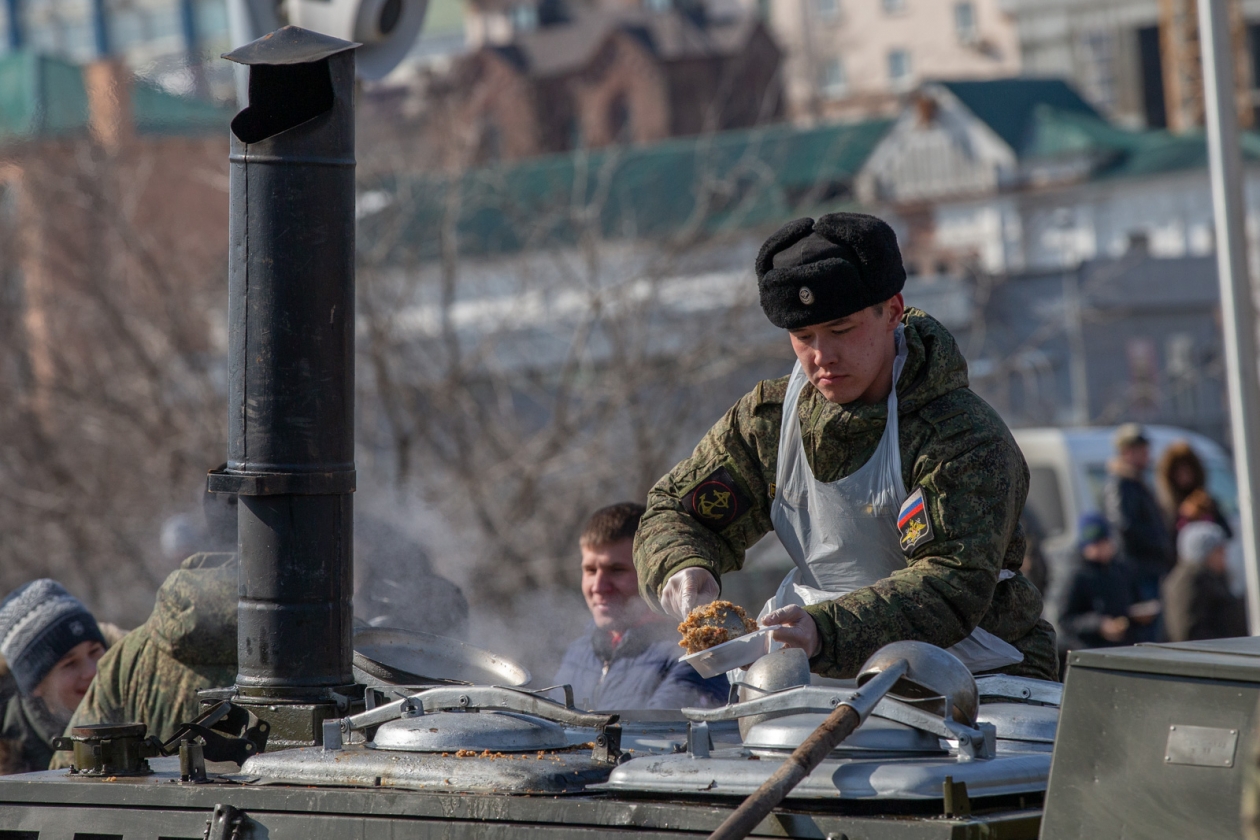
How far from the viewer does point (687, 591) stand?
9.60 feet

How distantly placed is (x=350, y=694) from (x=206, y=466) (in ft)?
31.3

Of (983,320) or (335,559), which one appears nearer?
(335,559)

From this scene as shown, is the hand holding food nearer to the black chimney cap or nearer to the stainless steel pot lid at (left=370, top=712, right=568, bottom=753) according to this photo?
the stainless steel pot lid at (left=370, top=712, right=568, bottom=753)

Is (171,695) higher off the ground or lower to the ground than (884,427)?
lower

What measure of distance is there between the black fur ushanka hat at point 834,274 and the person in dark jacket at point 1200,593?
6493 mm

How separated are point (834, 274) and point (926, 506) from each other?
42 centimetres

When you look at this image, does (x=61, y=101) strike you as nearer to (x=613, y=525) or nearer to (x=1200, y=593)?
(x=613, y=525)

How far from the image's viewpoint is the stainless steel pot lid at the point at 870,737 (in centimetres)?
242

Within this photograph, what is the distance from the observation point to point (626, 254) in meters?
12.7

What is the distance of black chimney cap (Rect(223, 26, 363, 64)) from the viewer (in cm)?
314

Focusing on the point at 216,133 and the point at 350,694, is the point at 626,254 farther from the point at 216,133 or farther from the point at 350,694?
the point at 350,694

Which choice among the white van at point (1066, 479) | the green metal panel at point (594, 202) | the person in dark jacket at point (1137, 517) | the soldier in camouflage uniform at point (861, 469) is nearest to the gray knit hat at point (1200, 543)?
the person in dark jacket at point (1137, 517)

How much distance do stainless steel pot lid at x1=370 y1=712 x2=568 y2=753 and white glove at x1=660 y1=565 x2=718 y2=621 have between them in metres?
0.31

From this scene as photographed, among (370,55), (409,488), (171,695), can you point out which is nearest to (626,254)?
(409,488)
